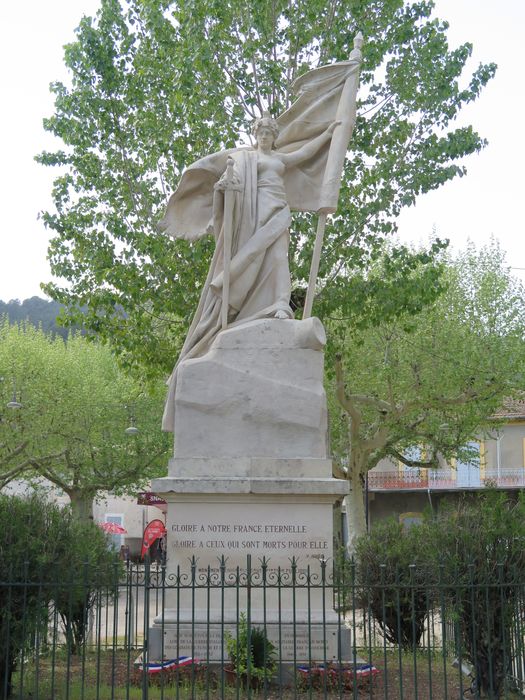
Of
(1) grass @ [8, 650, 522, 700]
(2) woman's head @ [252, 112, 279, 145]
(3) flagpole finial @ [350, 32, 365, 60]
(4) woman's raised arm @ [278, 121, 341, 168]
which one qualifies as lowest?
(1) grass @ [8, 650, 522, 700]

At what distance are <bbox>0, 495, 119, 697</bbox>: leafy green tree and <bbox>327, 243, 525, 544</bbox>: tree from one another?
12847 millimetres

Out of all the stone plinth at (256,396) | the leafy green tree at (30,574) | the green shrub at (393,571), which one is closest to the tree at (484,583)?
the stone plinth at (256,396)

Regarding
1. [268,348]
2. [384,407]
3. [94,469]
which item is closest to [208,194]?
[268,348]

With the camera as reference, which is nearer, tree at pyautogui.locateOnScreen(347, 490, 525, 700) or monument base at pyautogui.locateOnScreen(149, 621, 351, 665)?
tree at pyautogui.locateOnScreen(347, 490, 525, 700)

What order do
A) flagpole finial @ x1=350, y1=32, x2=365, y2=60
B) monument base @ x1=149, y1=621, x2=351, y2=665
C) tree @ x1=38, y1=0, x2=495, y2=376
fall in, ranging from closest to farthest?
monument base @ x1=149, y1=621, x2=351, y2=665 < flagpole finial @ x1=350, y1=32, x2=365, y2=60 < tree @ x1=38, y1=0, x2=495, y2=376

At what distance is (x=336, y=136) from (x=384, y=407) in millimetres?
14356

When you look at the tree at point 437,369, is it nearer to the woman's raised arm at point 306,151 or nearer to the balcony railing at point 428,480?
the woman's raised arm at point 306,151

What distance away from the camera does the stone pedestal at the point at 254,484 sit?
27.1ft

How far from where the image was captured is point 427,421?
25.2 m

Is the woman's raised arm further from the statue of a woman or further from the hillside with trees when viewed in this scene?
the hillside with trees

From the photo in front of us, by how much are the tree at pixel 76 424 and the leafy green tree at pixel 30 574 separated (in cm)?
1945

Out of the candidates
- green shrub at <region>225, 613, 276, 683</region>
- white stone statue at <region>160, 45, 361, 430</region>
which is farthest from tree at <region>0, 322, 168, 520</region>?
green shrub at <region>225, 613, 276, 683</region>

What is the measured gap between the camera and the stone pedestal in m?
8.27

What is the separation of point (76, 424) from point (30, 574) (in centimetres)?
2180
